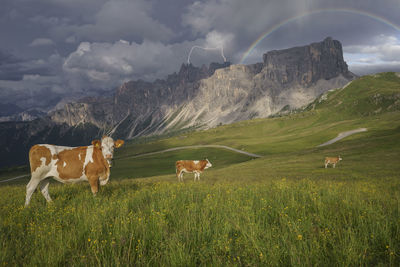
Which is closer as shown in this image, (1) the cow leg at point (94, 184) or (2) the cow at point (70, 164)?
(2) the cow at point (70, 164)

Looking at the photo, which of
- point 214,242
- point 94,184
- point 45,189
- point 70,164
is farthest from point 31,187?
point 214,242

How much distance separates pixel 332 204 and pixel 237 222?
13.3 feet

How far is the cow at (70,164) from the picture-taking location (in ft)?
35.6

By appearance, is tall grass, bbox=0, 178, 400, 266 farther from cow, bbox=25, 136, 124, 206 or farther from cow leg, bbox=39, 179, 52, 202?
cow, bbox=25, 136, 124, 206

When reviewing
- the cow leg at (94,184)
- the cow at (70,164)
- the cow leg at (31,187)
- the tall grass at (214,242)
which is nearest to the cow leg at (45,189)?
the cow at (70,164)

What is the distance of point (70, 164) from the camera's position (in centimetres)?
1126

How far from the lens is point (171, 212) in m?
6.44

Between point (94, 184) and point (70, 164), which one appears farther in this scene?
point (70, 164)

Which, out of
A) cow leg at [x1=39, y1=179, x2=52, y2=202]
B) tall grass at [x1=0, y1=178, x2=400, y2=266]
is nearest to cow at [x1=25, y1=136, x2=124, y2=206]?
cow leg at [x1=39, y1=179, x2=52, y2=202]

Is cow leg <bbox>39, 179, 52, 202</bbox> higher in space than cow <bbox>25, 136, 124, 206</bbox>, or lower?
lower

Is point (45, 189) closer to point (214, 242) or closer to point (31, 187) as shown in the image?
point (31, 187)

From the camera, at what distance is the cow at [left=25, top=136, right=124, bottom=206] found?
10844 mm

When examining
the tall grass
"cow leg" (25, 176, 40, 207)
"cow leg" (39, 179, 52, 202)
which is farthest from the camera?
"cow leg" (39, 179, 52, 202)

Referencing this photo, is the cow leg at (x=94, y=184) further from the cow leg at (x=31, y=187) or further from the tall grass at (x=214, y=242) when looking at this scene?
the tall grass at (x=214, y=242)
